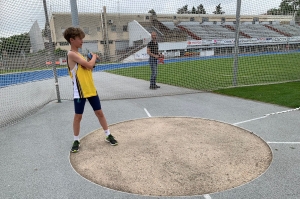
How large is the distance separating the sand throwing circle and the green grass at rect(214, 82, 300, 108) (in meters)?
2.51

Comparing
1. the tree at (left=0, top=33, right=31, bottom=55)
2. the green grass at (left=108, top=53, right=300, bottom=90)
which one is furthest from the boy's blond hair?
the green grass at (left=108, top=53, right=300, bottom=90)

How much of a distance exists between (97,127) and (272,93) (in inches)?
213

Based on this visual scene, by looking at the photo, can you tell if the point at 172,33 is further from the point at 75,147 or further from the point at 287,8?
the point at 75,147

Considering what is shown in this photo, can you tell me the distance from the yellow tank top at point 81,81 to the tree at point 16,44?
3.49m

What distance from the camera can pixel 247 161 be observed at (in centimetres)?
299

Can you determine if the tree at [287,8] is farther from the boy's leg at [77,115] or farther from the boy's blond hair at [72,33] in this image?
the boy's leg at [77,115]

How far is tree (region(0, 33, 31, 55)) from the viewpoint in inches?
218

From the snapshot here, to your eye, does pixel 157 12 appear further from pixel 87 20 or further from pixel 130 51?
pixel 87 20

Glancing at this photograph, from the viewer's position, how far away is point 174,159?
10.1 feet

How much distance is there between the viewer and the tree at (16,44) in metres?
5.54

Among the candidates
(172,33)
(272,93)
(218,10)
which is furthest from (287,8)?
(172,33)

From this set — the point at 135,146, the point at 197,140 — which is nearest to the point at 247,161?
the point at 197,140

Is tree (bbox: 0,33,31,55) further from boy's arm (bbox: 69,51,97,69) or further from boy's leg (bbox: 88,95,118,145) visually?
boy's leg (bbox: 88,95,118,145)

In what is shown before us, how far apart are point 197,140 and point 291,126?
1.98m
